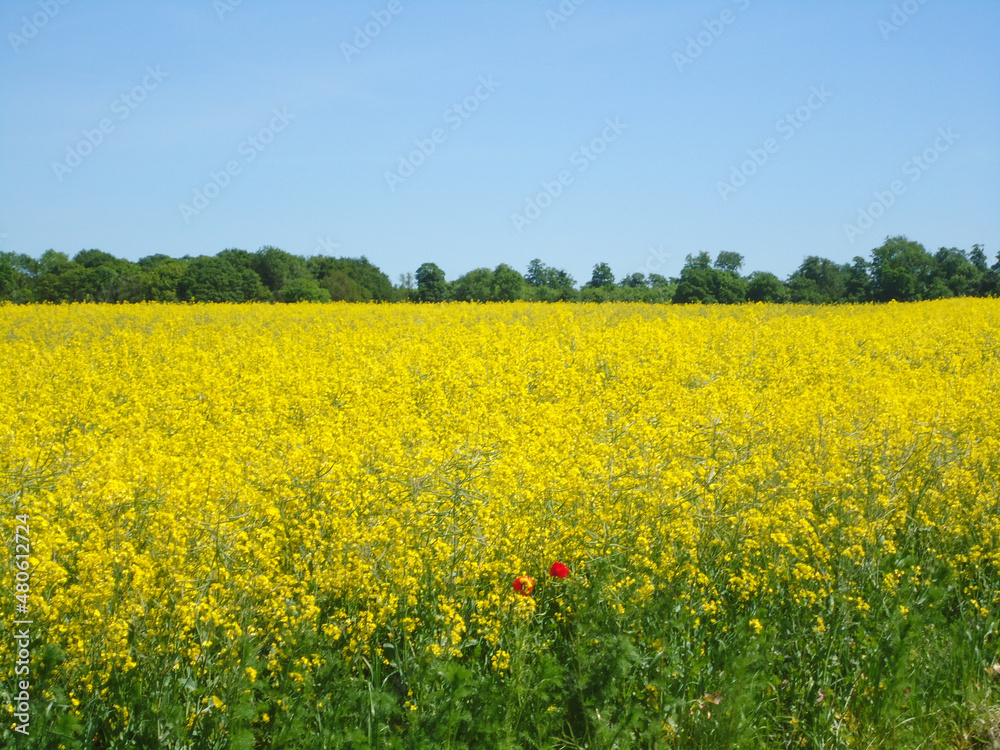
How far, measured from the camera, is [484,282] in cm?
5341

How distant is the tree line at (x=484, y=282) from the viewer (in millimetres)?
39531

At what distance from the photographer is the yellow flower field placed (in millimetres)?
3137

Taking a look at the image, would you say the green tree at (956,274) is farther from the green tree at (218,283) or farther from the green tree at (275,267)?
the green tree at (275,267)

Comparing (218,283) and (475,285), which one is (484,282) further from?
(218,283)

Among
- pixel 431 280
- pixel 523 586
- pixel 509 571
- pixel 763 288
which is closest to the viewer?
pixel 523 586

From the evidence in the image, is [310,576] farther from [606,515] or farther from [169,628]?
[606,515]

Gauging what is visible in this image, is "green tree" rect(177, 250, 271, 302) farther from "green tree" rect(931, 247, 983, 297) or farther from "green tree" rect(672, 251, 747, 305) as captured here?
"green tree" rect(931, 247, 983, 297)

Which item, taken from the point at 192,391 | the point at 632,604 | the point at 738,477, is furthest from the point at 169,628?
the point at 192,391

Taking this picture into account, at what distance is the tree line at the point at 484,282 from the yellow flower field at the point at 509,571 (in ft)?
80.7

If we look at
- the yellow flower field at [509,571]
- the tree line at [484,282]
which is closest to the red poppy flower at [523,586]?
the yellow flower field at [509,571]

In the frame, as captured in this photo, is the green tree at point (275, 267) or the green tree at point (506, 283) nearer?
the green tree at point (506, 283)

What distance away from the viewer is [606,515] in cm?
423

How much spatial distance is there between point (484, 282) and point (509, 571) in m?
50.1

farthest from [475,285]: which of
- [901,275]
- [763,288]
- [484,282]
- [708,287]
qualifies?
[901,275]
